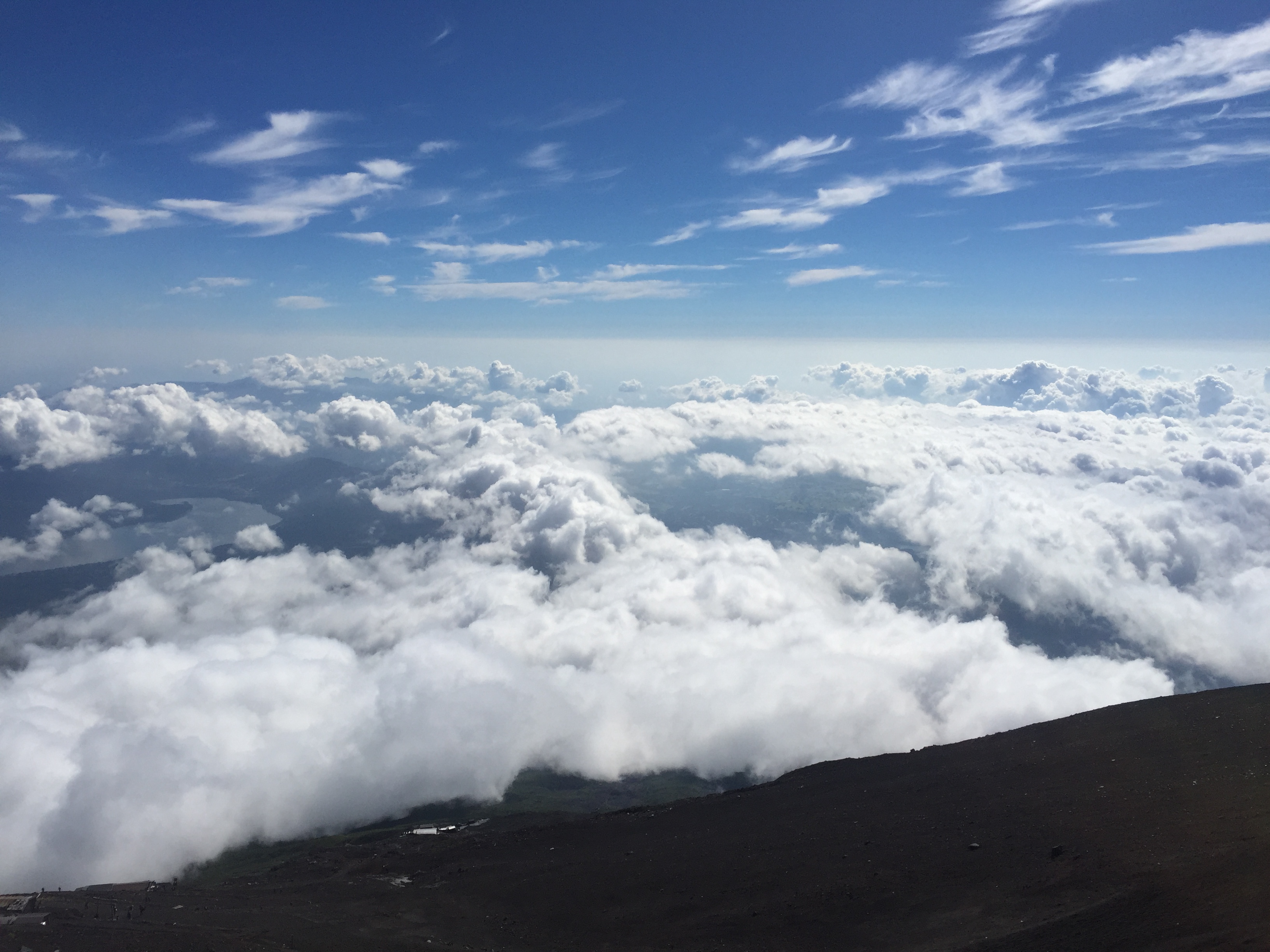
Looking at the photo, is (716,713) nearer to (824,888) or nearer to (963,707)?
(963,707)

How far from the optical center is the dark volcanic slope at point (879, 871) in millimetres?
34375

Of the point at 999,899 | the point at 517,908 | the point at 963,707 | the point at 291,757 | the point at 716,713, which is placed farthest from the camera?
the point at 716,713

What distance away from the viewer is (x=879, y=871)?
43.0 m

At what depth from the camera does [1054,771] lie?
5247 centimetres

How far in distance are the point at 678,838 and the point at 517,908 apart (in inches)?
610

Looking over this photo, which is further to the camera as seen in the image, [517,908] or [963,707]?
[963,707]

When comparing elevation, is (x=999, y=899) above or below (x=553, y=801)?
above

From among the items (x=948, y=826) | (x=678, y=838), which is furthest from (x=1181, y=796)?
(x=678, y=838)

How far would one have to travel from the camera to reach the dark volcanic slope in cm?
3438

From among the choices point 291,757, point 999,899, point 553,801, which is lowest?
point 553,801

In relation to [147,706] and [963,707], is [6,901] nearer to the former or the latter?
[147,706]

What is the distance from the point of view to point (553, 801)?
155250mm

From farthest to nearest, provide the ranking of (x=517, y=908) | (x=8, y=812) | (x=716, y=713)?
(x=716, y=713) → (x=8, y=812) → (x=517, y=908)

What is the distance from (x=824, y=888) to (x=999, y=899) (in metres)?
10.9
